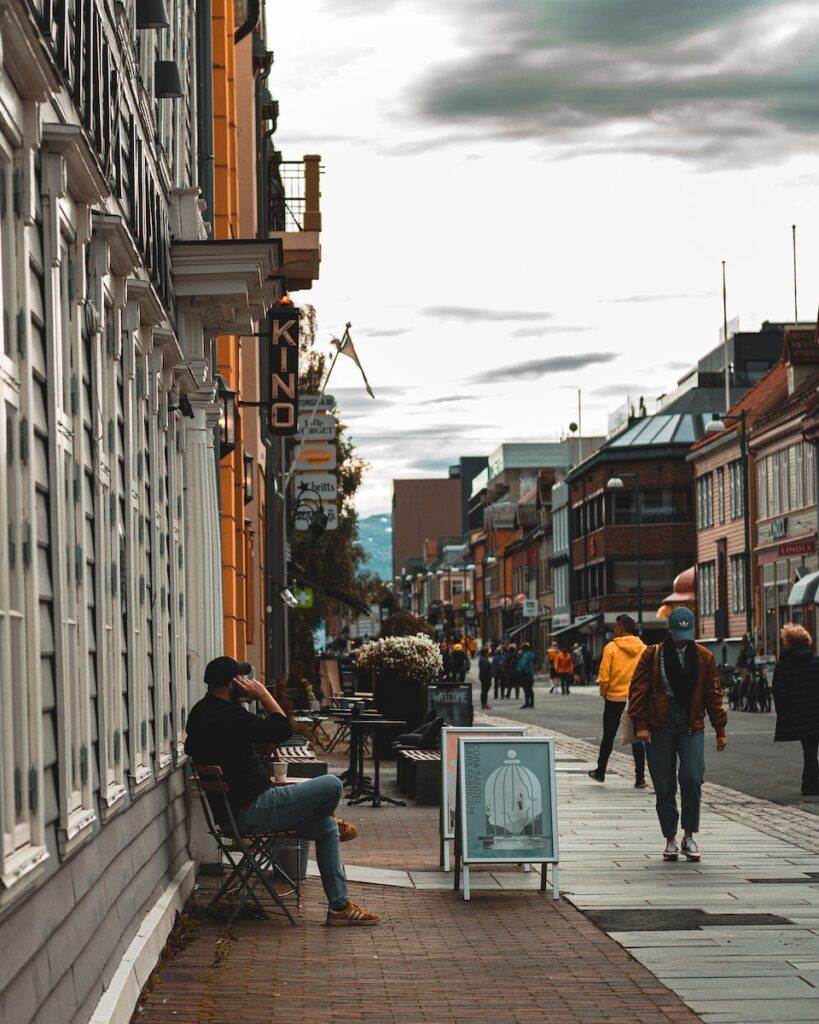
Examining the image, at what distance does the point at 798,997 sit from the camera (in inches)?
325

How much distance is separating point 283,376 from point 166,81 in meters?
16.1

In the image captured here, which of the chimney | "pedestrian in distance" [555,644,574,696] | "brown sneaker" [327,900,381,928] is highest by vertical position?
the chimney

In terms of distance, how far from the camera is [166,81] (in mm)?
12664

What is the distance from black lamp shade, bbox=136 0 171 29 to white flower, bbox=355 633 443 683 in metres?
16.1

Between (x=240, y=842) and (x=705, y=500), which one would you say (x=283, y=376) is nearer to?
(x=240, y=842)

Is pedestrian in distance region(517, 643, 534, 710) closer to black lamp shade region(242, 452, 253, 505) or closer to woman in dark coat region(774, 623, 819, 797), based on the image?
black lamp shade region(242, 452, 253, 505)

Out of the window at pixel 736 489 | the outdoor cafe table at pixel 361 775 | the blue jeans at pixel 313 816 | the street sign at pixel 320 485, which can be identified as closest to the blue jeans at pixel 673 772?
the blue jeans at pixel 313 816

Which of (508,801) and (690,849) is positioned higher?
(508,801)

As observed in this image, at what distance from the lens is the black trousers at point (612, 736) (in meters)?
20.3

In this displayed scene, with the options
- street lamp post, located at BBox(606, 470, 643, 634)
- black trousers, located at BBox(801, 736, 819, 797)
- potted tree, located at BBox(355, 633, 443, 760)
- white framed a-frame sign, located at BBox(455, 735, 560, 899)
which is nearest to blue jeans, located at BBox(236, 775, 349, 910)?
white framed a-frame sign, located at BBox(455, 735, 560, 899)

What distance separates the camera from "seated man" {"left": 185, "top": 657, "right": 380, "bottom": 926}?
10555mm

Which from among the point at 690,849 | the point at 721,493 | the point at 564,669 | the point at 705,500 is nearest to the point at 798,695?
the point at 690,849

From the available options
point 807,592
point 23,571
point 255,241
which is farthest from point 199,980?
point 807,592

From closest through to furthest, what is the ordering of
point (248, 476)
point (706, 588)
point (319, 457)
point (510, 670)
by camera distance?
point (248, 476) → point (319, 457) → point (510, 670) → point (706, 588)
